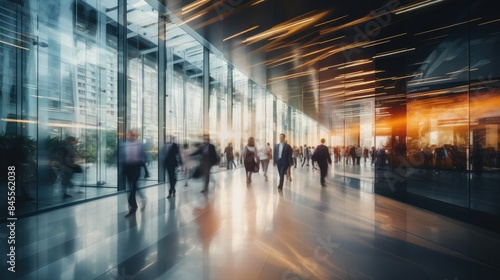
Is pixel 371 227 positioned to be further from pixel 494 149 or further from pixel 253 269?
pixel 494 149

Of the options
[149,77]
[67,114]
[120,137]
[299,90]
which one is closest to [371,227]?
[120,137]

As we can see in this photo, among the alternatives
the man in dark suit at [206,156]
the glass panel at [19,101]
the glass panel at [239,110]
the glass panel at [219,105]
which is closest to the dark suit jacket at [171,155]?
the man in dark suit at [206,156]

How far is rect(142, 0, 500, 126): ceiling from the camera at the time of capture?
6.60 meters

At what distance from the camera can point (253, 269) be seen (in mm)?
2658

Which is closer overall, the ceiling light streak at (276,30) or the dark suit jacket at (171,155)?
the dark suit jacket at (171,155)

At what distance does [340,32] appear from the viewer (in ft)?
28.1

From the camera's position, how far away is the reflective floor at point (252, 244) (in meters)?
2.63

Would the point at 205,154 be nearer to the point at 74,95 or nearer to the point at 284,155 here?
the point at 284,155

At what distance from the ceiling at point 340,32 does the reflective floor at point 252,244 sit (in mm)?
3960

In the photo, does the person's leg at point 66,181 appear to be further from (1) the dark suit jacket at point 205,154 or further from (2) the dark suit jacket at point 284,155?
(2) the dark suit jacket at point 284,155

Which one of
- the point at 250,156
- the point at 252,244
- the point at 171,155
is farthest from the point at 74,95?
the point at 252,244

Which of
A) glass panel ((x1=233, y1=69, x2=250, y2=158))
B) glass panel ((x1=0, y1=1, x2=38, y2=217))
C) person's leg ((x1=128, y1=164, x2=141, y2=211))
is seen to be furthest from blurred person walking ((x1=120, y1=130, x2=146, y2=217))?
glass panel ((x1=233, y1=69, x2=250, y2=158))

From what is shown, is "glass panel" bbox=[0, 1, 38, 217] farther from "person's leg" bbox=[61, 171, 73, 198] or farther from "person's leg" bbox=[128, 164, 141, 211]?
"person's leg" bbox=[128, 164, 141, 211]

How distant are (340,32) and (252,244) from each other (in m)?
7.93
